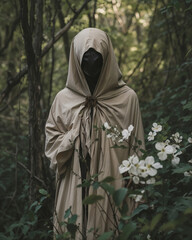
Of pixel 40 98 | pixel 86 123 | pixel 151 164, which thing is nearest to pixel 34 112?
pixel 40 98

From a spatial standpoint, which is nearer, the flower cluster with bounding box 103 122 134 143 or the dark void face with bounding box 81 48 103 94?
the flower cluster with bounding box 103 122 134 143

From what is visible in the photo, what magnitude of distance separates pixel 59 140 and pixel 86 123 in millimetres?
274

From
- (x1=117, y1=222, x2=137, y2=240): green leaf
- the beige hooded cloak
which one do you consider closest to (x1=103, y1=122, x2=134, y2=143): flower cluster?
the beige hooded cloak

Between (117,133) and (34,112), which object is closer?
(117,133)

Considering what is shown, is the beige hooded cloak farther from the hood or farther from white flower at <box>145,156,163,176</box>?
white flower at <box>145,156,163,176</box>

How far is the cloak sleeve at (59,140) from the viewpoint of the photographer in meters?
2.34

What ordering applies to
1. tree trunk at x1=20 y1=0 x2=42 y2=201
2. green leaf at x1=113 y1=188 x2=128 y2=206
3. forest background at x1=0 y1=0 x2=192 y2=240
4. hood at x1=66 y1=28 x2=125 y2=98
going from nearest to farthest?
green leaf at x1=113 y1=188 x2=128 y2=206 < hood at x1=66 y1=28 x2=125 y2=98 < forest background at x1=0 y1=0 x2=192 y2=240 < tree trunk at x1=20 y1=0 x2=42 y2=201

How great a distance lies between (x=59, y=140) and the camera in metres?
2.45

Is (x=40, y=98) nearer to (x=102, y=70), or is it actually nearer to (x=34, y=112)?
(x=34, y=112)

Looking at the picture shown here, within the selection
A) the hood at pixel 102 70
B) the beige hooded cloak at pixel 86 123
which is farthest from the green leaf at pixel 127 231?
the hood at pixel 102 70

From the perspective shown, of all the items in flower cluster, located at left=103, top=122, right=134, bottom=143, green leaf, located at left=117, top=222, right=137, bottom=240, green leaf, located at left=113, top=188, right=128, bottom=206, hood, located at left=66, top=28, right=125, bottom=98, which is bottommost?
green leaf, located at left=117, top=222, right=137, bottom=240

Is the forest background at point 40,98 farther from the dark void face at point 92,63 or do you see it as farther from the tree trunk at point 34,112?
the dark void face at point 92,63

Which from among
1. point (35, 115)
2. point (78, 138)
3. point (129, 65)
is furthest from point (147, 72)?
point (78, 138)

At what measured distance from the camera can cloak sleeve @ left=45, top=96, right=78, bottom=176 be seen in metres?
2.34
